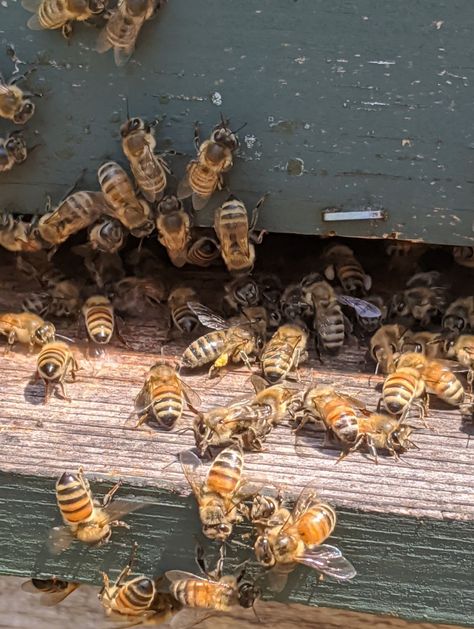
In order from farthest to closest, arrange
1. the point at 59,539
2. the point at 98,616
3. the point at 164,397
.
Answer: the point at 98,616
the point at 164,397
the point at 59,539

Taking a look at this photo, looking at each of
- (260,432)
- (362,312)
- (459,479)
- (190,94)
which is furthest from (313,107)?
(459,479)

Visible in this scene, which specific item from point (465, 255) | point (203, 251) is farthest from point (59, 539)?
point (465, 255)

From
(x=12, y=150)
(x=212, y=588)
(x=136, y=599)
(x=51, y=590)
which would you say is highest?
(x=12, y=150)

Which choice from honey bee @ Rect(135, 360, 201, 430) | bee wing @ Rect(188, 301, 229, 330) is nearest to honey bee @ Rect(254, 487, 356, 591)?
honey bee @ Rect(135, 360, 201, 430)

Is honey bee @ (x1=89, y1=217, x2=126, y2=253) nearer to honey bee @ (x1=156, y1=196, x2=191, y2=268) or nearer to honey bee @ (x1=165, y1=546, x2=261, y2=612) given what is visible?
honey bee @ (x1=156, y1=196, x2=191, y2=268)

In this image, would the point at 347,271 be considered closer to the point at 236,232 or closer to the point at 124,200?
the point at 236,232

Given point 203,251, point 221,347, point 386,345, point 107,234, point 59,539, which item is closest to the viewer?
point 59,539

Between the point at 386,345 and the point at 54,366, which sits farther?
the point at 386,345
